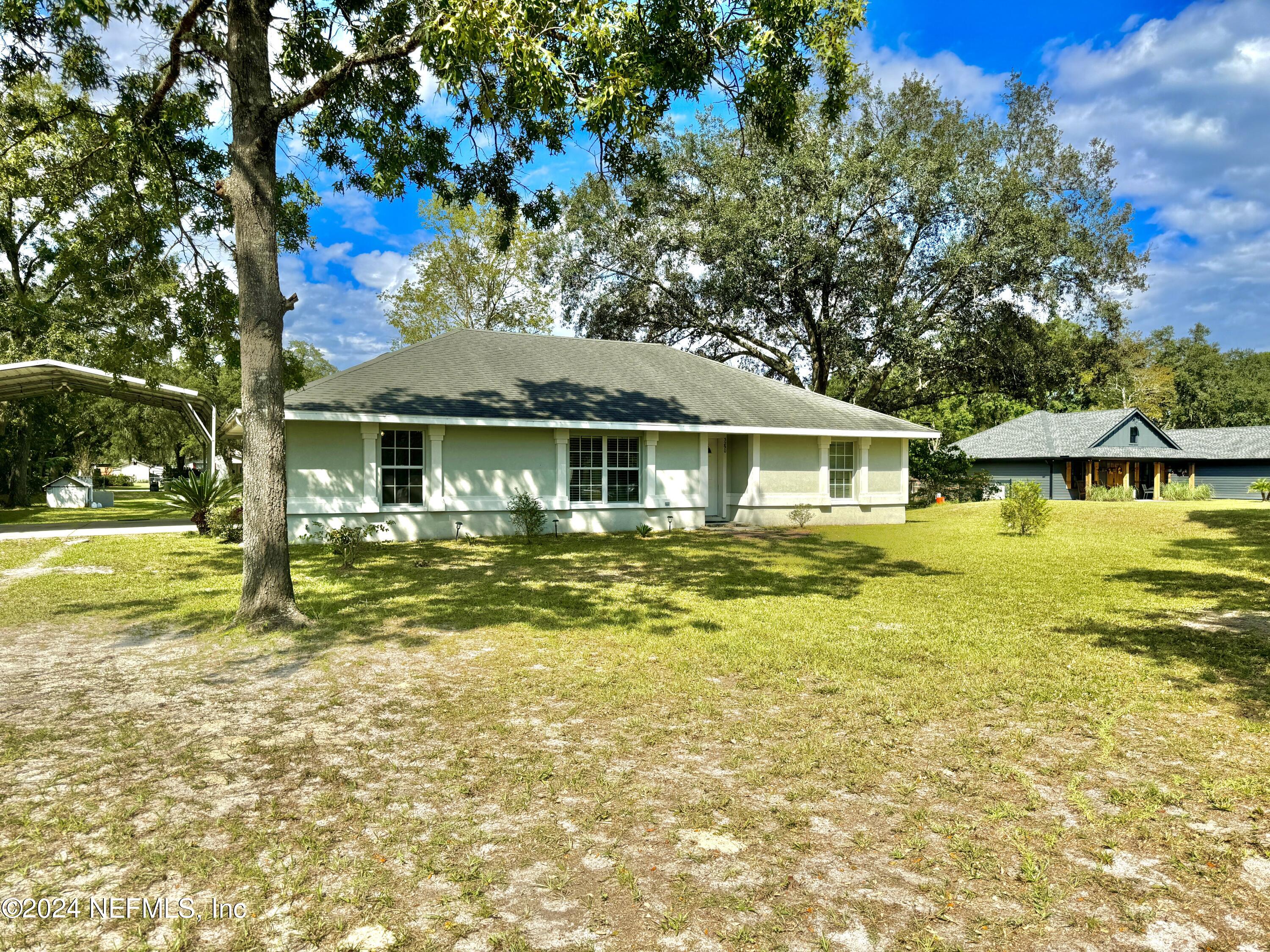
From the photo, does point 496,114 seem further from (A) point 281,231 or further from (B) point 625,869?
(B) point 625,869

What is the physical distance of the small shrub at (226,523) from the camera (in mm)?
16250

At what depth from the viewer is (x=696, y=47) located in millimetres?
9312

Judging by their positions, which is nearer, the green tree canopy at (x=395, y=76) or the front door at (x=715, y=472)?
the green tree canopy at (x=395, y=76)

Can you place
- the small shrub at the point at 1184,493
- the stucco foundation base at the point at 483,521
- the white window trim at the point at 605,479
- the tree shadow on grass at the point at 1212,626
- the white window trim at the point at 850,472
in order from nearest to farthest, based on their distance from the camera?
the tree shadow on grass at the point at 1212,626
the stucco foundation base at the point at 483,521
the white window trim at the point at 605,479
the white window trim at the point at 850,472
the small shrub at the point at 1184,493

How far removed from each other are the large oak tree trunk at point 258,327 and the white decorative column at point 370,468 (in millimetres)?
7703

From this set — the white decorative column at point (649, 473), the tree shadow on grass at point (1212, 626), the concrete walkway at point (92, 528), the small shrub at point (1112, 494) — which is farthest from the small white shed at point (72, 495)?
the small shrub at point (1112, 494)

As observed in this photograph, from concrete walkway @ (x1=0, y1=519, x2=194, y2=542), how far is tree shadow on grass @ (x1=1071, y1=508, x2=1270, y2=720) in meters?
20.0

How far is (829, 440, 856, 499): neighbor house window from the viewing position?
21641 millimetres

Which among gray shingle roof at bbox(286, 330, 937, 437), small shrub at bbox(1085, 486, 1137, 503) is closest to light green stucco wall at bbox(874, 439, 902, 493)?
gray shingle roof at bbox(286, 330, 937, 437)

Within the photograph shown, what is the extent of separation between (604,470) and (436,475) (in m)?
4.48

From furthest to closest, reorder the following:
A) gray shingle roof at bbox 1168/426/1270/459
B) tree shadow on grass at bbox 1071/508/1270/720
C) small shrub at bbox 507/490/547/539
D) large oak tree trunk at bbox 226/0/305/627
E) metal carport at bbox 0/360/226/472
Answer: gray shingle roof at bbox 1168/426/1270/459, metal carport at bbox 0/360/226/472, small shrub at bbox 507/490/547/539, large oak tree trunk at bbox 226/0/305/627, tree shadow on grass at bbox 1071/508/1270/720

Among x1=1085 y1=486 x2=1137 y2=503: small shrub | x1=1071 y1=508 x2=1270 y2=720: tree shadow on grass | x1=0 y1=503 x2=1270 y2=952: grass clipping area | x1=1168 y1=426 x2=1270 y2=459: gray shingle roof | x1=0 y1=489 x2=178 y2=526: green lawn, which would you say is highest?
x1=1168 y1=426 x2=1270 y2=459: gray shingle roof

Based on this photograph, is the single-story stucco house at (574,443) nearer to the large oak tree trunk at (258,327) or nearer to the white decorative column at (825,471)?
the white decorative column at (825,471)

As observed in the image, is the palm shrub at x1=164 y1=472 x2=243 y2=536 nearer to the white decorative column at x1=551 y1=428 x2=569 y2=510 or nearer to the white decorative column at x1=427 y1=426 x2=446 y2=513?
the white decorative column at x1=427 y1=426 x2=446 y2=513
